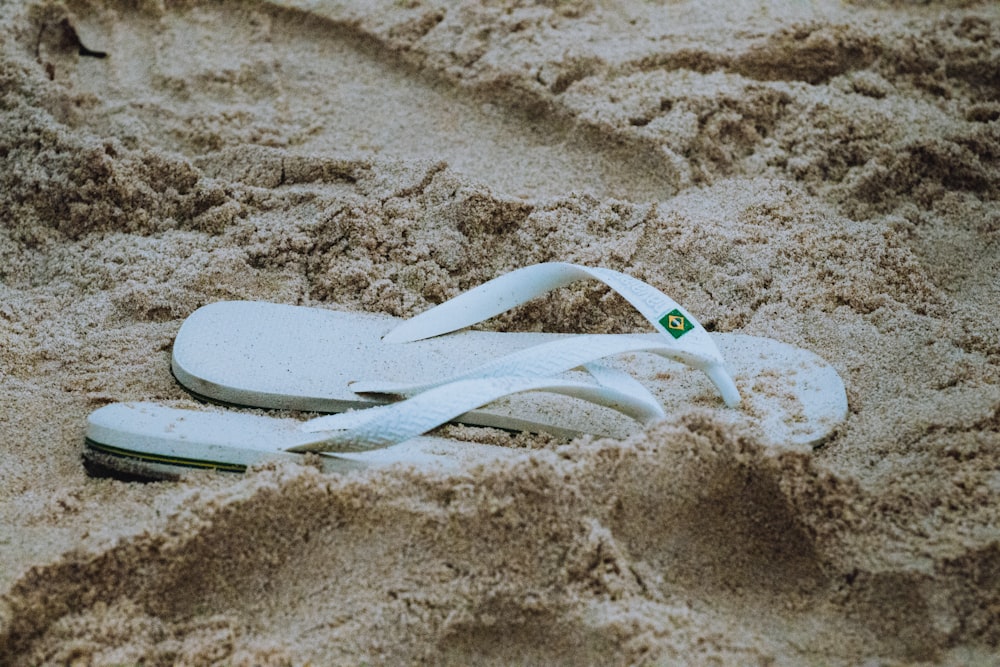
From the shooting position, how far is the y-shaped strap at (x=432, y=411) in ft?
3.41

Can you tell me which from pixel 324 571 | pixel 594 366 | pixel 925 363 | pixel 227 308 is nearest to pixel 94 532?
pixel 324 571

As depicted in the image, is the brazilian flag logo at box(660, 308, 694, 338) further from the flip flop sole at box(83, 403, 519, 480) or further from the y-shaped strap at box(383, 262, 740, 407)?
the flip flop sole at box(83, 403, 519, 480)

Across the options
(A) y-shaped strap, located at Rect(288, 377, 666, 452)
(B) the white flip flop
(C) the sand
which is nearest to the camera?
(C) the sand

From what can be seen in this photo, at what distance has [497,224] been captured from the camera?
1.44m

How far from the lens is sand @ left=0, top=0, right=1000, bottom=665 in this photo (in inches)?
34.9

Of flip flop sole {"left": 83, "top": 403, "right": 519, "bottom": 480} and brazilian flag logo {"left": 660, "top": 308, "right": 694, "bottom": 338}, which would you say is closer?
flip flop sole {"left": 83, "top": 403, "right": 519, "bottom": 480}

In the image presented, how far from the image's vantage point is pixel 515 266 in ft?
4.59

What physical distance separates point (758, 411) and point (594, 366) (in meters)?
0.20

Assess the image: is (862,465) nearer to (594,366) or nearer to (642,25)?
(594,366)

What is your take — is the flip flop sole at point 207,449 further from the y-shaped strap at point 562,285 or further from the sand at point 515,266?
the y-shaped strap at point 562,285

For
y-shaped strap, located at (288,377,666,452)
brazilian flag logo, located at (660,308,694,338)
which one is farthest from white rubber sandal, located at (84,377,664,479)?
brazilian flag logo, located at (660,308,694,338)

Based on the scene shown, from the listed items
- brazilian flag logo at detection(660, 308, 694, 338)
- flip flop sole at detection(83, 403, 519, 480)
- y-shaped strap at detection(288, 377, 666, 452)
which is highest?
brazilian flag logo at detection(660, 308, 694, 338)

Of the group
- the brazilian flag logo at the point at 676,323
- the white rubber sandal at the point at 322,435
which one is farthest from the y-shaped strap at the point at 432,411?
the brazilian flag logo at the point at 676,323

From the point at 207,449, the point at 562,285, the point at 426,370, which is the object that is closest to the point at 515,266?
the point at 562,285
